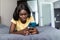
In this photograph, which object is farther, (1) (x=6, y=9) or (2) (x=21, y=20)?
(1) (x=6, y=9)

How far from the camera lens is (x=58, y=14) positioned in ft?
11.0

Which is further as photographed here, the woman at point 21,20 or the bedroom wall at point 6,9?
the bedroom wall at point 6,9

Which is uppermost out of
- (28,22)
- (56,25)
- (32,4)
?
(32,4)

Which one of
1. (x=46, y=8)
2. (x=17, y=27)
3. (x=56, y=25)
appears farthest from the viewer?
(x=46, y=8)

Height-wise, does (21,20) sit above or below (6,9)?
below

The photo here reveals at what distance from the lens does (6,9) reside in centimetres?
379

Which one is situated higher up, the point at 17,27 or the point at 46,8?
the point at 46,8

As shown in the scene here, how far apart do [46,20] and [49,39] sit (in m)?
2.37

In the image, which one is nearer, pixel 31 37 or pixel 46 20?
pixel 31 37

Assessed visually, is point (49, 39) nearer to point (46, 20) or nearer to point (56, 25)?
point (56, 25)

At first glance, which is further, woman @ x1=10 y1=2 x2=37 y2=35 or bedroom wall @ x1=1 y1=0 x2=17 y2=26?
bedroom wall @ x1=1 y1=0 x2=17 y2=26

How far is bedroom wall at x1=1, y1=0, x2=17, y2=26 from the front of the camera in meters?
3.74

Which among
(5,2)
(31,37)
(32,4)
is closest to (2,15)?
(5,2)

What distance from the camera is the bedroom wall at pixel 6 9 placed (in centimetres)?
374
